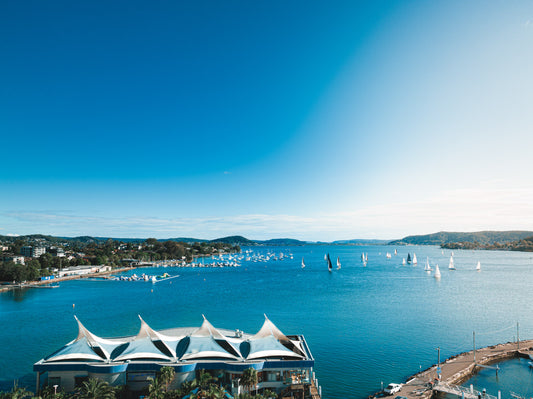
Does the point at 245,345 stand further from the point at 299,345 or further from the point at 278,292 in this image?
the point at 278,292

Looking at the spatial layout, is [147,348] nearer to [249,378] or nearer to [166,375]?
[166,375]

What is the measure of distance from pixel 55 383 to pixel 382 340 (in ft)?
93.1

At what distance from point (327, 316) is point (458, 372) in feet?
66.5

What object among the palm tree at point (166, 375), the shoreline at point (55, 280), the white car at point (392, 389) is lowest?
the shoreline at point (55, 280)

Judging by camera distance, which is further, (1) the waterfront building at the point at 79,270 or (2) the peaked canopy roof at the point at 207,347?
(1) the waterfront building at the point at 79,270

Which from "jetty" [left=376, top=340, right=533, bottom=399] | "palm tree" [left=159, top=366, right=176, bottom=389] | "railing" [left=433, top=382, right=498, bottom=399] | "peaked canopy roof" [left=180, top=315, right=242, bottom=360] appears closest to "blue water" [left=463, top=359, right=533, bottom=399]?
"jetty" [left=376, top=340, right=533, bottom=399]

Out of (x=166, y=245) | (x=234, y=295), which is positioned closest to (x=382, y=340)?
(x=234, y=295)

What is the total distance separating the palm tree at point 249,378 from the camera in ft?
56.4

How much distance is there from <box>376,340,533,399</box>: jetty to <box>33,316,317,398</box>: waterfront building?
7.65m

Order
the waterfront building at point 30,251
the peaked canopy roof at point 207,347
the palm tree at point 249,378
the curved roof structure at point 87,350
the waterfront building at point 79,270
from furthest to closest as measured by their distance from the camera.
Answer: the waterfront building at point 30,251 < the waterfront building at point 79,270 < the peaked canopy roof at point 207,347 < the curved roof structure at point 87,350 < the palm tree at point 249,378

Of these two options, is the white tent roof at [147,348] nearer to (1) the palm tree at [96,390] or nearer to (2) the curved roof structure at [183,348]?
(2) the curved roof structure at [183,348]

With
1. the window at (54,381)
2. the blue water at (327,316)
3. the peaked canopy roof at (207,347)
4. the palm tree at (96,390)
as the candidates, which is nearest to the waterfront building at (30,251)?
the blue water at (327,316)

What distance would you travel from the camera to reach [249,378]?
1717 centimetres

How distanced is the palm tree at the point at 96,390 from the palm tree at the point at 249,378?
21.8 ft
